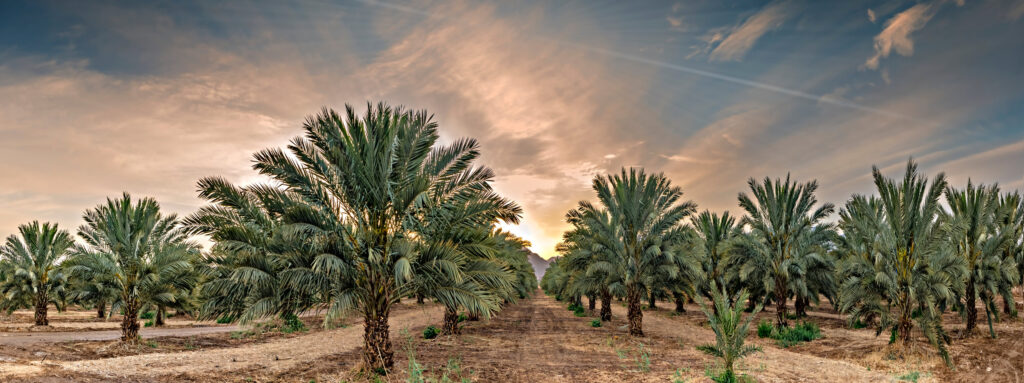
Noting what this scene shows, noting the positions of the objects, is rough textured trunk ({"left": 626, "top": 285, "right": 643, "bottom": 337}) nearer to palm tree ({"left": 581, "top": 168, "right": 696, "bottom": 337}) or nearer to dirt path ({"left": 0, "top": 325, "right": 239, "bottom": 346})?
palm tree ({"left": 581, "top": 168, "right": 696, "bottom": 337})

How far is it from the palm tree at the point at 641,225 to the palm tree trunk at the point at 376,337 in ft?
37.6

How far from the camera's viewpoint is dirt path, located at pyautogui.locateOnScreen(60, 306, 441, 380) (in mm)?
11680

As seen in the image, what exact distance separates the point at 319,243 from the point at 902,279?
58.6ft

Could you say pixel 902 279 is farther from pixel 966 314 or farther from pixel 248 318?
pixel 248 318

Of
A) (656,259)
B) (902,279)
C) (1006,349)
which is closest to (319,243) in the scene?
(656,259)

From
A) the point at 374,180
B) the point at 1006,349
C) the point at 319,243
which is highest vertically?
the point at 374,180

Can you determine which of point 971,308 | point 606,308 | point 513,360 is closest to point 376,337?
point 513,360

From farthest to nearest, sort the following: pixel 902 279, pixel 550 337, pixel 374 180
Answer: pixel 550 337
pixel 902 279
pixel 374 180

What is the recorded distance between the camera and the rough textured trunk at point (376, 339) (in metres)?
11.2

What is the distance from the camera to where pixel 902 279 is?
Result: 1523 centimetres

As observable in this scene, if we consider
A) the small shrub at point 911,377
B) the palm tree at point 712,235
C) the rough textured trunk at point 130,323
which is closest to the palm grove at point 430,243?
the rough textured trunk at point 130,323

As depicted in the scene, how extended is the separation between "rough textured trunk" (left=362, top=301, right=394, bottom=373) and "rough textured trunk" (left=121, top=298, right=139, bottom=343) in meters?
10.8

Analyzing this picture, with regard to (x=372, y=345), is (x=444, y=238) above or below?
above

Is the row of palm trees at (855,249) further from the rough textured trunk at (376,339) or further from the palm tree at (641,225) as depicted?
the rough textured trunk at (376,339)
